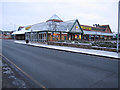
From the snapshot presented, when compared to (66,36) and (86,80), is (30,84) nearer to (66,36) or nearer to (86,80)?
(86,80)

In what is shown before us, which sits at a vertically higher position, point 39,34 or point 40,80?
point 39,34

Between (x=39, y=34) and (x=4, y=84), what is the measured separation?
102 ft

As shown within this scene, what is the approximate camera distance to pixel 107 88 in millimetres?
4617

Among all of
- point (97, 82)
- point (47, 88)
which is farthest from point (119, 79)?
point (47, 88)

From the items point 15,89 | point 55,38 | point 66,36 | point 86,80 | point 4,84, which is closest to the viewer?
point 15,89

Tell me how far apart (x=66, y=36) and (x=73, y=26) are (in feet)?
13.5

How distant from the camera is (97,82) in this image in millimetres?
5195

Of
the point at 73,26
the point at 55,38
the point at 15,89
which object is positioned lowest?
the point at 15,89

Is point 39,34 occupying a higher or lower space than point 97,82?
higher

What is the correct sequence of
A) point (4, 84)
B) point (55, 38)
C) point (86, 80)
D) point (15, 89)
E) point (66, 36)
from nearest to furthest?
point (15, 89) → point (4, 84) → point (86, 80) → point (55, 38) → point (66, 36)

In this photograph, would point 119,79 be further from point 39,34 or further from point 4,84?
point 39,34

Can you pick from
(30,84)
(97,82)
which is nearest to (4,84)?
(30,84)

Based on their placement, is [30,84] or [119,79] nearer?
[30,84]

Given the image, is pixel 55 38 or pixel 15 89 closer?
pixel 15 89
